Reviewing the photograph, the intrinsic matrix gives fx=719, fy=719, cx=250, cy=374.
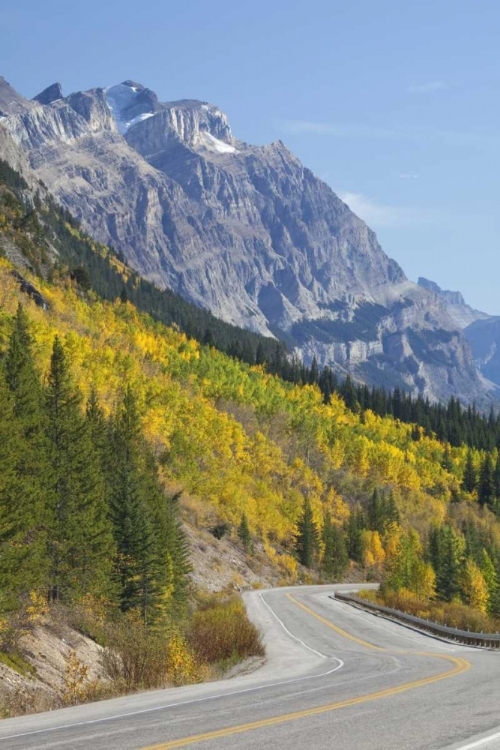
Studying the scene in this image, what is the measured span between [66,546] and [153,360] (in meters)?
99.2

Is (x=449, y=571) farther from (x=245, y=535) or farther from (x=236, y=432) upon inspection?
(x=236, y=432)

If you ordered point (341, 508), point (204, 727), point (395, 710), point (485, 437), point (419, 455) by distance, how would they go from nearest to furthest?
point (204, 727), point (395, 710), point (341, 508), point (419, 455), point (485, 437)

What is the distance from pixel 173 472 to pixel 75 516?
53388mm

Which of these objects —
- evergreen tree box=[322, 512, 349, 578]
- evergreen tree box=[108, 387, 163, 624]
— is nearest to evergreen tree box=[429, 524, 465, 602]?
evergreen tree box=[322, 512, 349, 578]

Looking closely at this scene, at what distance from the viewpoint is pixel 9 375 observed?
37.8 meters

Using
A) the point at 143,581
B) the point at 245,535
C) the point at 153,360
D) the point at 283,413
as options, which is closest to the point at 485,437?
the point at 283,413

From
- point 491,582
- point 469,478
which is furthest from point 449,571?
point 469,478

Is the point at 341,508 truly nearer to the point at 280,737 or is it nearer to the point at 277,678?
the point at 277,678

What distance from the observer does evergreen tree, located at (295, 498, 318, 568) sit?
310 feet

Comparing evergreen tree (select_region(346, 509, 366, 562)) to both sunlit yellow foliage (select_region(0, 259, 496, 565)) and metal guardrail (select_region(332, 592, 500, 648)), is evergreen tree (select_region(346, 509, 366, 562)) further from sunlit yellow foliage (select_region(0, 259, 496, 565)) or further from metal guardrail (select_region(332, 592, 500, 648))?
metal guardrail (select_region(332, 592, 500, 648))

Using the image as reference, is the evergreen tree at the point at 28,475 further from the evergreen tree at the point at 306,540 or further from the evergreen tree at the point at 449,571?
the evergreen tree at the point at 306,540

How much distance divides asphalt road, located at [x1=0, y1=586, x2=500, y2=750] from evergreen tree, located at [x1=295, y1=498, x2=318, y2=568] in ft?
235

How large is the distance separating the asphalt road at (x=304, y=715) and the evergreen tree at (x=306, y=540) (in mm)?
71698

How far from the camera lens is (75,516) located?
109 feet
